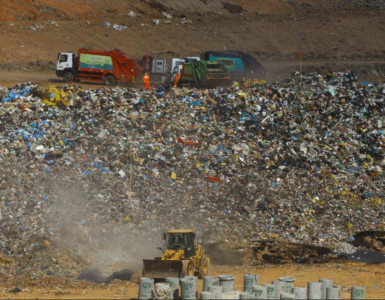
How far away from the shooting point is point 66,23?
3559 centimetres

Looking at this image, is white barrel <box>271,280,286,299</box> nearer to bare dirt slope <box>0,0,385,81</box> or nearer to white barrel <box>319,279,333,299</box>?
white barrel <box>319,279,333,299</box>

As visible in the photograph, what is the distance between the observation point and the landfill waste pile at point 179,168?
49.0ft

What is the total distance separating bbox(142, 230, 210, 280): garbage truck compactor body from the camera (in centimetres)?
1200

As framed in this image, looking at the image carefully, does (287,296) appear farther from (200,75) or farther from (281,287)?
(200,75)

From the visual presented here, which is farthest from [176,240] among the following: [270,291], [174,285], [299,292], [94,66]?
[94,66]

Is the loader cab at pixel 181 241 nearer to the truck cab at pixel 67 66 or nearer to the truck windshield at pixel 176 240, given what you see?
the truck windshield at pixel 176 240

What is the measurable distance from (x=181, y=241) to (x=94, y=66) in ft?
44.7

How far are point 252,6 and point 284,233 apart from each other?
31.0 meters

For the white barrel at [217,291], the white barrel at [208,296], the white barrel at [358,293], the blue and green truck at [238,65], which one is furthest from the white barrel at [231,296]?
the blue and green truck at [238,65]

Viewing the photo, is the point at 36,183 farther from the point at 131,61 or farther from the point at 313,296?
the point at 131,61

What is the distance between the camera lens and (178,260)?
12.1 m

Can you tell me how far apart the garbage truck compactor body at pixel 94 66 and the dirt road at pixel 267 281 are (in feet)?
40.5

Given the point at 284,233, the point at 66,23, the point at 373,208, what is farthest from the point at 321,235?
the point at 66,23

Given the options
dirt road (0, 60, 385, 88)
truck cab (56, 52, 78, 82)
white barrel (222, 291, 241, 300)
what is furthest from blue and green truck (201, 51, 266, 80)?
white barrel (222, 291, 241, 300)
